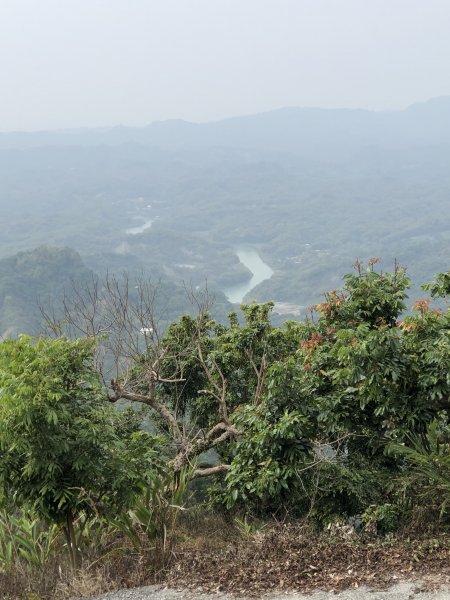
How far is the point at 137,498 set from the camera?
18.9 ft

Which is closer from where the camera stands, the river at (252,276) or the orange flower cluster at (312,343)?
the orange flower cluster at (312,343)

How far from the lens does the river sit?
140 meters

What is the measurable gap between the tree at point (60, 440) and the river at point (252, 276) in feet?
386

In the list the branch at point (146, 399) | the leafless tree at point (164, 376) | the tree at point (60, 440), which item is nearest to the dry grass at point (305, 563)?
the tree at point (60, 440)

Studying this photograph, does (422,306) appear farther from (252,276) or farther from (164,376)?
(252,276)

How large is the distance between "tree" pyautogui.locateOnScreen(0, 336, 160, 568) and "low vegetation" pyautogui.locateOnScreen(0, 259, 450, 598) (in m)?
0.01

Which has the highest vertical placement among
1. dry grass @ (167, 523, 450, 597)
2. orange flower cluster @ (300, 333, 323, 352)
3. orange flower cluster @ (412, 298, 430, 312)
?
orange flower cluster @ (412, 298, 430, 312)

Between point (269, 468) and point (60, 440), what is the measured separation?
2.36m

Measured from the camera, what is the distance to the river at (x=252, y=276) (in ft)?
458

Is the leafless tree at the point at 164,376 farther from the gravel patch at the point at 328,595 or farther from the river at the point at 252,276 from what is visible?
the river at the point at 252,276

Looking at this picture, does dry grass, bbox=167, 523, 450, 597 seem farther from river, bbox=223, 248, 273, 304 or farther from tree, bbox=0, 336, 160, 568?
river, bbox=223, 248, 273, 304

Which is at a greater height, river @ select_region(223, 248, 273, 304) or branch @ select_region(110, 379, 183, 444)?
branch @ select_region(110, 379, 183, 444)

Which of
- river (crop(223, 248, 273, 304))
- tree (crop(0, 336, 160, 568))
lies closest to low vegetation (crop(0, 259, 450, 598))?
tree (crop(0, 336, 160, 568))

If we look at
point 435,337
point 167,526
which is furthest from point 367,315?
point 167,526
